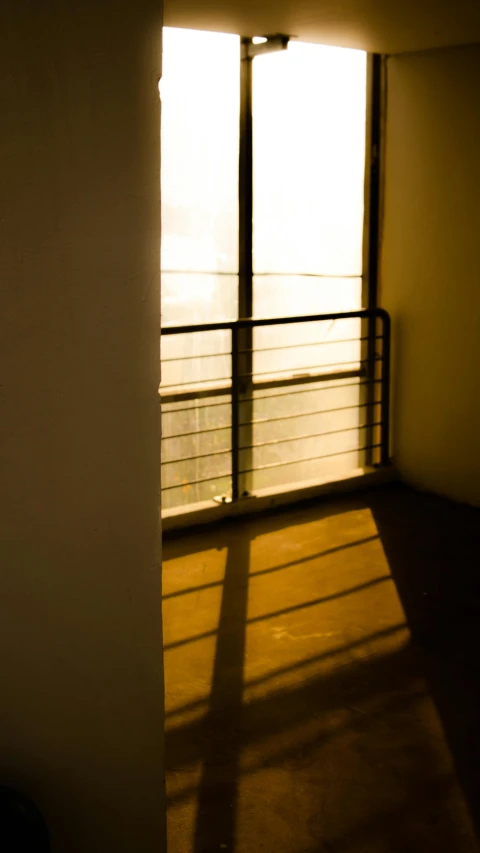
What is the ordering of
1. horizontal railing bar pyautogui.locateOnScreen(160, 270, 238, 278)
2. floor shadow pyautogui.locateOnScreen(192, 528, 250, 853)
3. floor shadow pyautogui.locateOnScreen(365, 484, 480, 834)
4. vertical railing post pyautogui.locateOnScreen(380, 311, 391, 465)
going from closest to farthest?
floor shadow pyautogui.locateOnScreen(192, 528, 250, 853), floor shadow pyautogui.locateOnScreen(365, 484, 480, 834), horizontal railing bar pyautogui.locateOnScreen(160, 270, 238, 278), vertical railing post pyautogui.locateOnScreen(380, 311, 391, 465)

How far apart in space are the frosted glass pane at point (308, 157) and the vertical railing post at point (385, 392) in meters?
0.34

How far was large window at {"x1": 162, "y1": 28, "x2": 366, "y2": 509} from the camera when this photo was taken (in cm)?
399

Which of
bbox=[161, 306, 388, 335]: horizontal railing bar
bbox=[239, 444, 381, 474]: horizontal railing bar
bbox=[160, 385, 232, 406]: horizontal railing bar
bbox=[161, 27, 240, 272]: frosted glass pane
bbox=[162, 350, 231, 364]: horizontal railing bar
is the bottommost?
bbox=[239, 444, 381, 474]: horizontal railing bar

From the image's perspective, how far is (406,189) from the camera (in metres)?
4.51

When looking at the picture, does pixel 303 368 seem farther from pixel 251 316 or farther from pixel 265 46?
Answer: pixel 265 46

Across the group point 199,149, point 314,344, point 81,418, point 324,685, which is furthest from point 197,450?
point 81,418

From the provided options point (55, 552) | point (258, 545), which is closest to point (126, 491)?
point (55, 552)

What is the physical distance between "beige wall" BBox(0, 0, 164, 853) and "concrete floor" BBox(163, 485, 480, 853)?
635 mm

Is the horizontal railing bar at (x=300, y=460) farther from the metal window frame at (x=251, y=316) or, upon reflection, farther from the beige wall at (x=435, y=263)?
the beige wall at (x=435, y=263)

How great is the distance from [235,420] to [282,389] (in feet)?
1.35

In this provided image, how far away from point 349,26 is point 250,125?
657mm

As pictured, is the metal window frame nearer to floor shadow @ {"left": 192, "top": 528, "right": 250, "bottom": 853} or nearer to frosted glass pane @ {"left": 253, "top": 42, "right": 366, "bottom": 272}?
frosted glass pane @ {"left": 253, "top": 42, "right": 366, "bottom": 272}

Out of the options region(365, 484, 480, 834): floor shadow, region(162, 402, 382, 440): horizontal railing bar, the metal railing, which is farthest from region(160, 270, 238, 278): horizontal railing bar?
region(365, 484, 480, 834): floor shadow

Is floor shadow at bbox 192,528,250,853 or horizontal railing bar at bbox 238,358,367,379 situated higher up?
horizontal railing bar at bbox 238,358,367,379
